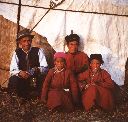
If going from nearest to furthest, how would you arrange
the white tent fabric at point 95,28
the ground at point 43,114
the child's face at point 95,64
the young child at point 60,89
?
the ground at point 43,114
the young child at point 60,89
the child's face at point 95,64
the white tent fabric at point 95,28

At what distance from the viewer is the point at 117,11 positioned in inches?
277

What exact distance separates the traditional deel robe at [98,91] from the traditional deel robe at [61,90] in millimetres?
219

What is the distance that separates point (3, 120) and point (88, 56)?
242cm

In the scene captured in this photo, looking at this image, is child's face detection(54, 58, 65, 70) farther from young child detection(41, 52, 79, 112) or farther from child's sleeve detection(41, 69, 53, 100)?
child's sleeve detection(41, 69, 53, 100)

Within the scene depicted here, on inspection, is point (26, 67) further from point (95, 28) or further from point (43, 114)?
point (95, 28)

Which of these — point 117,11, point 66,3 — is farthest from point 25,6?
point 117,11

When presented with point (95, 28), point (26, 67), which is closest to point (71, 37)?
point (95, 28)

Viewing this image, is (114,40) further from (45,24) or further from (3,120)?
(3,120)

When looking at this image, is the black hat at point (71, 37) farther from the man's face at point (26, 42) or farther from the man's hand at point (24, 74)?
the man's hand at point (24, 74)

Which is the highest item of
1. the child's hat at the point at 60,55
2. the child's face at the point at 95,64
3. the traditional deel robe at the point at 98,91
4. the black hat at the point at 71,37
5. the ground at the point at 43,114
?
the black hat at the point at 71,37

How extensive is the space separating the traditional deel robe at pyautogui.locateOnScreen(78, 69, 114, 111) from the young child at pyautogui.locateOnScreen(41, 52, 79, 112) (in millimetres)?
222

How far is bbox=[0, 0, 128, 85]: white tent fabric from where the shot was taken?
7.03 metres

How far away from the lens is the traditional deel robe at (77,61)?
22.5 feet

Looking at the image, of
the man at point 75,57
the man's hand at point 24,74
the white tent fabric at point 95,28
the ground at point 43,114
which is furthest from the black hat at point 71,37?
the ground at point 43,114
